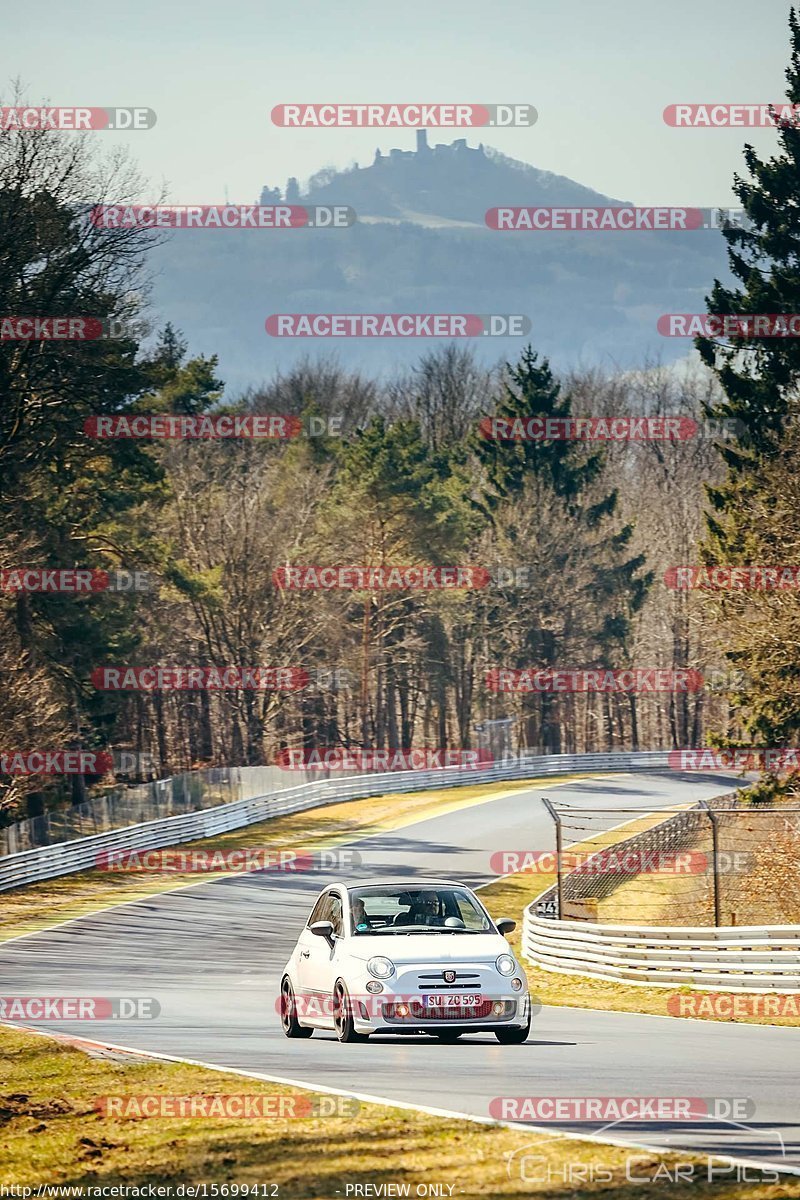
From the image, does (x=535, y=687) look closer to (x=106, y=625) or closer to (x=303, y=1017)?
(x=106, y=625)

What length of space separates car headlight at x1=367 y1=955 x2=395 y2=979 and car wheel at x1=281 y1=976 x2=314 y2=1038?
2.14m

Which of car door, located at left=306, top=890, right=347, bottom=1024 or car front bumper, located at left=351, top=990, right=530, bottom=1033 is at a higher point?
car door, located at left=306, top=890, right=347, bottom=1024

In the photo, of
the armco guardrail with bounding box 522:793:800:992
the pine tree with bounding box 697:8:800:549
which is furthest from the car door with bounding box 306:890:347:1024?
the pine tree with bounding box 697:8:800:549

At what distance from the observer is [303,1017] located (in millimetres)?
15773

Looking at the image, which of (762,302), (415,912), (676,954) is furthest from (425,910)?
(762,302)

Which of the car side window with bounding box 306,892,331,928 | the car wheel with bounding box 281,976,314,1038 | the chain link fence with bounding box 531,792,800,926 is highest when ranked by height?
the car side window with bounding box 306,892,331,928

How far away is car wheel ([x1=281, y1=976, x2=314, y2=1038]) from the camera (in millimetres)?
16031

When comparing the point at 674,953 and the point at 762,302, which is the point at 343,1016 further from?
the point at 762,302

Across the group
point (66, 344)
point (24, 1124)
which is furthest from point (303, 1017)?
point (66, 344)

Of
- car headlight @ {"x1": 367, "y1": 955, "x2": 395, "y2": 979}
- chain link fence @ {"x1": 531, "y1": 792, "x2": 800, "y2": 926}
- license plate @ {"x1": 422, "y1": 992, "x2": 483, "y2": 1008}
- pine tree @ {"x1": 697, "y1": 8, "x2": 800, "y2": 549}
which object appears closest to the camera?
license plate @ {"x1": 422, "y1": 992, "x2": 483, "y2": 1008}

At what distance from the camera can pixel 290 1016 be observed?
16156mm

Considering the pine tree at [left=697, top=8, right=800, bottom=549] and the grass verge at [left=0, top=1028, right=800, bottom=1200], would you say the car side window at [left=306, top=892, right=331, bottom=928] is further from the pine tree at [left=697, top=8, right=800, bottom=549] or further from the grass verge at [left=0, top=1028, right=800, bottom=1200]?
the pine tree at [left=697, top=8, right=800, bottom=549]

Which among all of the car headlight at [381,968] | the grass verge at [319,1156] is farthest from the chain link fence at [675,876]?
the grass verge at [319,1156]

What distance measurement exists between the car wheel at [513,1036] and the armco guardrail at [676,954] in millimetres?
5944
